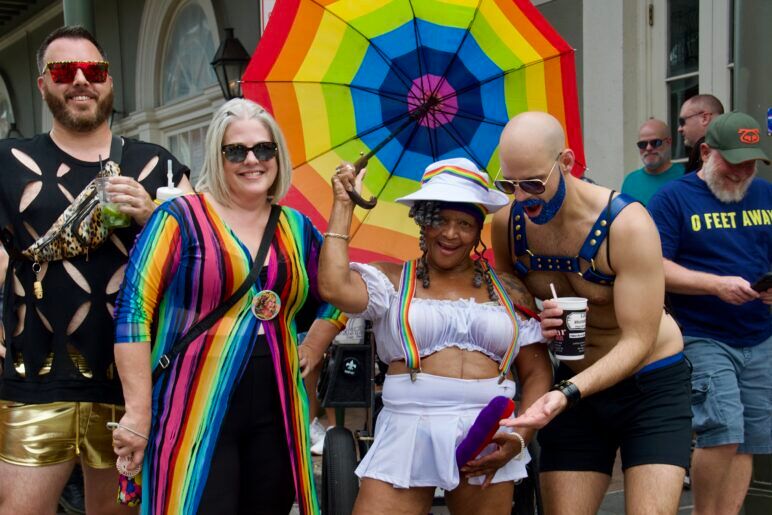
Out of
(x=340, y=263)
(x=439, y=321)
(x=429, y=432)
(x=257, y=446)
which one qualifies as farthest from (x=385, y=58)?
(x=257, y=446)

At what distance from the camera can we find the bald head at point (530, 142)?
3266mm

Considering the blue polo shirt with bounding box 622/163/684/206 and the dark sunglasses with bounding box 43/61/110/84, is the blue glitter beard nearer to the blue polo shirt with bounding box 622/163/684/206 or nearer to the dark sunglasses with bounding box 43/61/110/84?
the dark sunglasses with bounding box 43/61/110/84

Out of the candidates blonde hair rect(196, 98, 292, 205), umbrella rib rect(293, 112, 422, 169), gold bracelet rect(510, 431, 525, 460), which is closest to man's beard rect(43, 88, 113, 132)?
blonde hair rect(196, 98, 292, 205)

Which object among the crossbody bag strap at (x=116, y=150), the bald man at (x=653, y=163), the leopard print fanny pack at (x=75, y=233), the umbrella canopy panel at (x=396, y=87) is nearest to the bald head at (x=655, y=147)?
the bald man at (x=653, y=163)

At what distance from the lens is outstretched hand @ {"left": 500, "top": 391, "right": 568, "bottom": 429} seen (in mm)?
3016

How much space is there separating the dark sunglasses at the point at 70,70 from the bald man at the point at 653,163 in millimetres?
3875

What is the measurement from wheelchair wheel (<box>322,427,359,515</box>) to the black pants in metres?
0.50

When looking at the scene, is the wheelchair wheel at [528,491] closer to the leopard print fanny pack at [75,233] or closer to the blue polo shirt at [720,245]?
the blue polo shirt at [720,245]

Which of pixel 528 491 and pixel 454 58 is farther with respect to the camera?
pixel 454 58

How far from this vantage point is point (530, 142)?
327cm

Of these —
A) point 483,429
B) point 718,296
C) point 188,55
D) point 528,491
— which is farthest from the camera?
point 188,55

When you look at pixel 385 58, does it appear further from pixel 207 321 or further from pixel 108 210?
pixel 207 321

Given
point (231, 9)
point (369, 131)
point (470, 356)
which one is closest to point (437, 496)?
point (470, 356)

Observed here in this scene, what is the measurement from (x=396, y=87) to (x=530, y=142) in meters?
0.88
